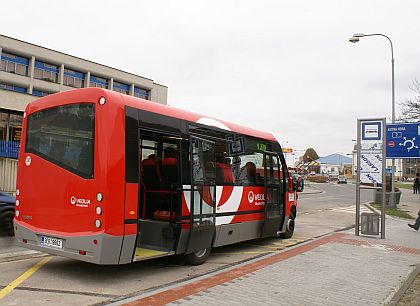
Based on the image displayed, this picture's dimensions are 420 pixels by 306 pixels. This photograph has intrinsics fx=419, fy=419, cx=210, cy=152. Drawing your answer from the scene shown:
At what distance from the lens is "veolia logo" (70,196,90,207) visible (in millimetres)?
5965

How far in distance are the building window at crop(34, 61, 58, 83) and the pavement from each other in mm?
45829

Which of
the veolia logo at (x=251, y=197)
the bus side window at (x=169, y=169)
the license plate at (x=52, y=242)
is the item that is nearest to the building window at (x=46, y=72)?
the veolia logo at (x=251, y=197)

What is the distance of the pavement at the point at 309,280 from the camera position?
18.3 ft

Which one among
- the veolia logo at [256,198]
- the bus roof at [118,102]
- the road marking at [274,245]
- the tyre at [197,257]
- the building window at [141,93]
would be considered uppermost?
the building window at [141,93]

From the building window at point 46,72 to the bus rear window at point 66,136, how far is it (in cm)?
4563

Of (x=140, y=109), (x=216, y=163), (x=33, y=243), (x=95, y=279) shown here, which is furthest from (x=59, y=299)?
(x=216, y=163)

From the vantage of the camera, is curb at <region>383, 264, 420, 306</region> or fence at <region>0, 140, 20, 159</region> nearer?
curb at <region>383, 264, 420, 306</region>

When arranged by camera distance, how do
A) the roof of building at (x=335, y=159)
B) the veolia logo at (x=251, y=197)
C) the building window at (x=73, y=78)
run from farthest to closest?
the roof of building at (x=335, y=159) → the building window at (x=73, y=78) → the veolia logo at (x=251, y=197)

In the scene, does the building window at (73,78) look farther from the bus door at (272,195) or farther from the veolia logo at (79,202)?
the veolia logo at (79,202)

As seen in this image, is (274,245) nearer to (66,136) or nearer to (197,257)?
(197,257)

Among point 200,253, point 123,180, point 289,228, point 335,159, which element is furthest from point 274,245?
point 335,159

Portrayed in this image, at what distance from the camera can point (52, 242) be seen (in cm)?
630

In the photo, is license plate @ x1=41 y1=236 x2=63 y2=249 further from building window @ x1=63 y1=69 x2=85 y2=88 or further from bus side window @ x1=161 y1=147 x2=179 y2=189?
building window @ x1=63 y1=69 x2=85 y2=88

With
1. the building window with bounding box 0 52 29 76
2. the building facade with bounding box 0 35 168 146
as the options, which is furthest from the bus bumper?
the building window with bounding box 0 52 29 76
